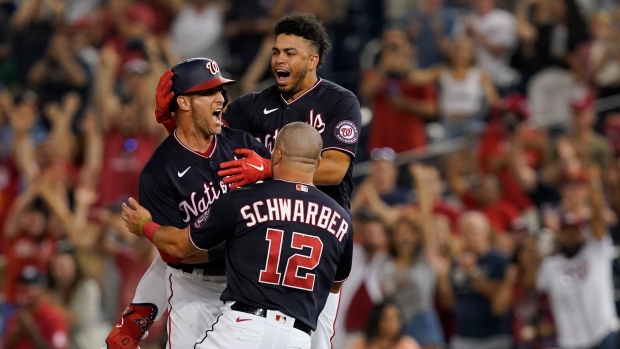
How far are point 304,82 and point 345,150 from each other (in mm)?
467

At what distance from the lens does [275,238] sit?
568 cm

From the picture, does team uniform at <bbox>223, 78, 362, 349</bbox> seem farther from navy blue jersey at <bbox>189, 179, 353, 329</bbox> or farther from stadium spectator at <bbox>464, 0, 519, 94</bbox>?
stadium spectator at <bbox>464, 0, 519, 94</bbox>

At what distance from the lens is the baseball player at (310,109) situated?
6348 mm

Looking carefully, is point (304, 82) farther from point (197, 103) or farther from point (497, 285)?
point (497, 285)

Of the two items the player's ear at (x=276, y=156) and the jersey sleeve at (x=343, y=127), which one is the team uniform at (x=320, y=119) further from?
the player's ear at (x=276, y=156)

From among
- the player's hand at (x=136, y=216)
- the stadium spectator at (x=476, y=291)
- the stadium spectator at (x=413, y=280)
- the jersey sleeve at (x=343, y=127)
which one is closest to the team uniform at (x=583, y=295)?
the stadium spectator at (x=476, y=291)

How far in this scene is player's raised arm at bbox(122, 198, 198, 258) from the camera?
19.1 ft

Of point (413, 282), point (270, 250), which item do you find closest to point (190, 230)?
point (270, 250)

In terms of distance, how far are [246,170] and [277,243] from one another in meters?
0.48

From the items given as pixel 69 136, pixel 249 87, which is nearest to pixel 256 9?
pixel 249 87

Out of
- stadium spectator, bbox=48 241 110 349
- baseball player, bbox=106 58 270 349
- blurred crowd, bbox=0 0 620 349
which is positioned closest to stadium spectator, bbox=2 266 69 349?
blurred crowd, bbox=0 0 620 349

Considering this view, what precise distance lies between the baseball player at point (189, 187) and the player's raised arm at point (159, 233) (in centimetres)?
11

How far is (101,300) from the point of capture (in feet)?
35.4

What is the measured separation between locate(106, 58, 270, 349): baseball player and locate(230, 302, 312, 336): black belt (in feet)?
1.53
